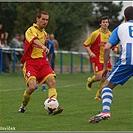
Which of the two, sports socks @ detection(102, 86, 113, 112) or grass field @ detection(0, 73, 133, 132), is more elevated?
sports socks @ detection(102, 86, 113, 112)

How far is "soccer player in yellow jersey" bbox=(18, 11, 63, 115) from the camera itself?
35.4 feet

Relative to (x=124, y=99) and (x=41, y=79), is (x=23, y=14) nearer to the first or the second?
(x=124, y=99)

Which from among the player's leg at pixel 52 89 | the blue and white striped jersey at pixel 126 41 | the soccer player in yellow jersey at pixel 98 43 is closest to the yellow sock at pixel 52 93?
the player's leg at pixel 52 89

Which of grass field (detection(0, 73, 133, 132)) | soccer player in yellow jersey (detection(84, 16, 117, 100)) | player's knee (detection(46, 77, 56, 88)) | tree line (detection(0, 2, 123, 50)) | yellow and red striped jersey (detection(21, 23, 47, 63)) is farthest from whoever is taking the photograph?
tree line (detection(0, 2, 123, 50))

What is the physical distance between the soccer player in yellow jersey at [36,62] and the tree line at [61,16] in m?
27.1

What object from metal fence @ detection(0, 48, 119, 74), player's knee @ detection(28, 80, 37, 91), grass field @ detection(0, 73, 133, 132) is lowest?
metal fence @ detection(0, 48, 119, 74)

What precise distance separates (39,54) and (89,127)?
Answer: 2.79 metres

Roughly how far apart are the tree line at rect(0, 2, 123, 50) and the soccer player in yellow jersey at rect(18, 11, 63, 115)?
1066 inches

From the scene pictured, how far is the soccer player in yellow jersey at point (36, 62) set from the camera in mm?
10789

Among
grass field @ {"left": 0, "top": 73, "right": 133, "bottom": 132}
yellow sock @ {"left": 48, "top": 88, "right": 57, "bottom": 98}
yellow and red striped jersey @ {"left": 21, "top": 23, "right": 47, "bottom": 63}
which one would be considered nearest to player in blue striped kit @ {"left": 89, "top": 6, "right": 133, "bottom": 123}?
grass field @ {"left": 0, "top": 73, "right": 133, "bottom": 132}

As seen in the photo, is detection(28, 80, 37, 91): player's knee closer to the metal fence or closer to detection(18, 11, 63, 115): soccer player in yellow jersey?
detection(18, 11, 63, 115): soccer player in yellow jersey

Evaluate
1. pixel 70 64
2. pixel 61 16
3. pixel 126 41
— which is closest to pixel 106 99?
pixel 126 41

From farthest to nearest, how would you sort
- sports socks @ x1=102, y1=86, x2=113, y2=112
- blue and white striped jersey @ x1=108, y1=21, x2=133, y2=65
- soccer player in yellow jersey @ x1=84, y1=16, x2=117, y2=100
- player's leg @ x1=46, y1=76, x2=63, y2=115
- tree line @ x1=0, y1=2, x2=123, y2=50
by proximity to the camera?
tree line @ x1=0, y1=2, x2=123, y2=50, soccer player in yellow jersey @ x1=84, y1=16, x2=117, y2=100, player's leg @ x1=46, y1=76, x2=63, y2=115, sports socks @ x1=102, y1=86, x2=113, y2=112, blue and white striped jersey @ x1=108, y1=21, x2=133, y2=65

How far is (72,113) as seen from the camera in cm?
1084
